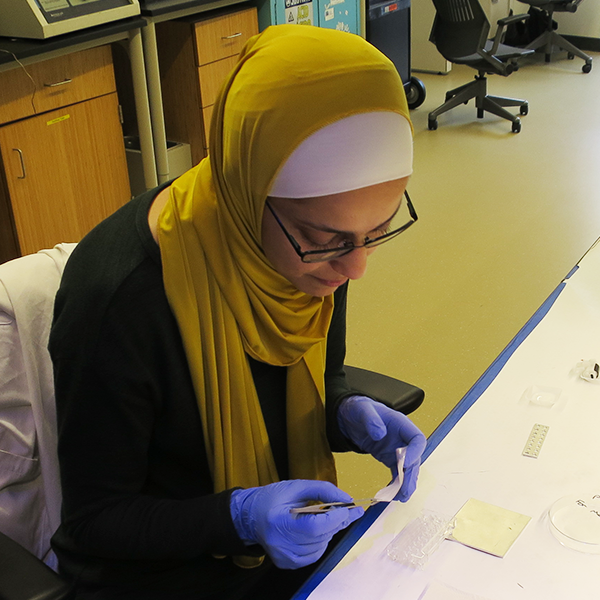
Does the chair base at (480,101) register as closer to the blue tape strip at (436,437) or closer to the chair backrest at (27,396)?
the blue tape strip at (436,437)

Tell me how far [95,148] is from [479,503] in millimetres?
2307

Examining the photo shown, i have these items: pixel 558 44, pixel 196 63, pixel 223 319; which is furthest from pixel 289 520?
pixel 558 44

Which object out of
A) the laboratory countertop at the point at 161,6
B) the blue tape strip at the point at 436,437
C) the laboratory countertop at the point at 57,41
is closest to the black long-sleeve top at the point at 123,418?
the blue tape strip at the point at 436,437

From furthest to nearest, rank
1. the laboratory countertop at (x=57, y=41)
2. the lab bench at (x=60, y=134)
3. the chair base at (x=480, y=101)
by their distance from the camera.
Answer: the chair base at (x=480, y=101) → the lab bench at (x=60, y=134) → the laboratory countertop at (x=57, y=41)

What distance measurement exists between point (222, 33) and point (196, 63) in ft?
0.68

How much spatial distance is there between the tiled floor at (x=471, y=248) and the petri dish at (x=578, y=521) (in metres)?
1.00

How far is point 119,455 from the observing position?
977mm

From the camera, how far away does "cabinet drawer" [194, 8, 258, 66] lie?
3.20 m

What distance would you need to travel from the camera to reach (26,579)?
874 millimetres

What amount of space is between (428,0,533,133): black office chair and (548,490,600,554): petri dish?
380 centimetres

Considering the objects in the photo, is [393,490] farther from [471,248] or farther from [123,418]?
[471,248]

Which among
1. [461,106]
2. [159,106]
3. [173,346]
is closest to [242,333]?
[173,346]

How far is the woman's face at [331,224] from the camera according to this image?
0.92 m

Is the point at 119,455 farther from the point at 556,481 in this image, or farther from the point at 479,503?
the point at 556,481
